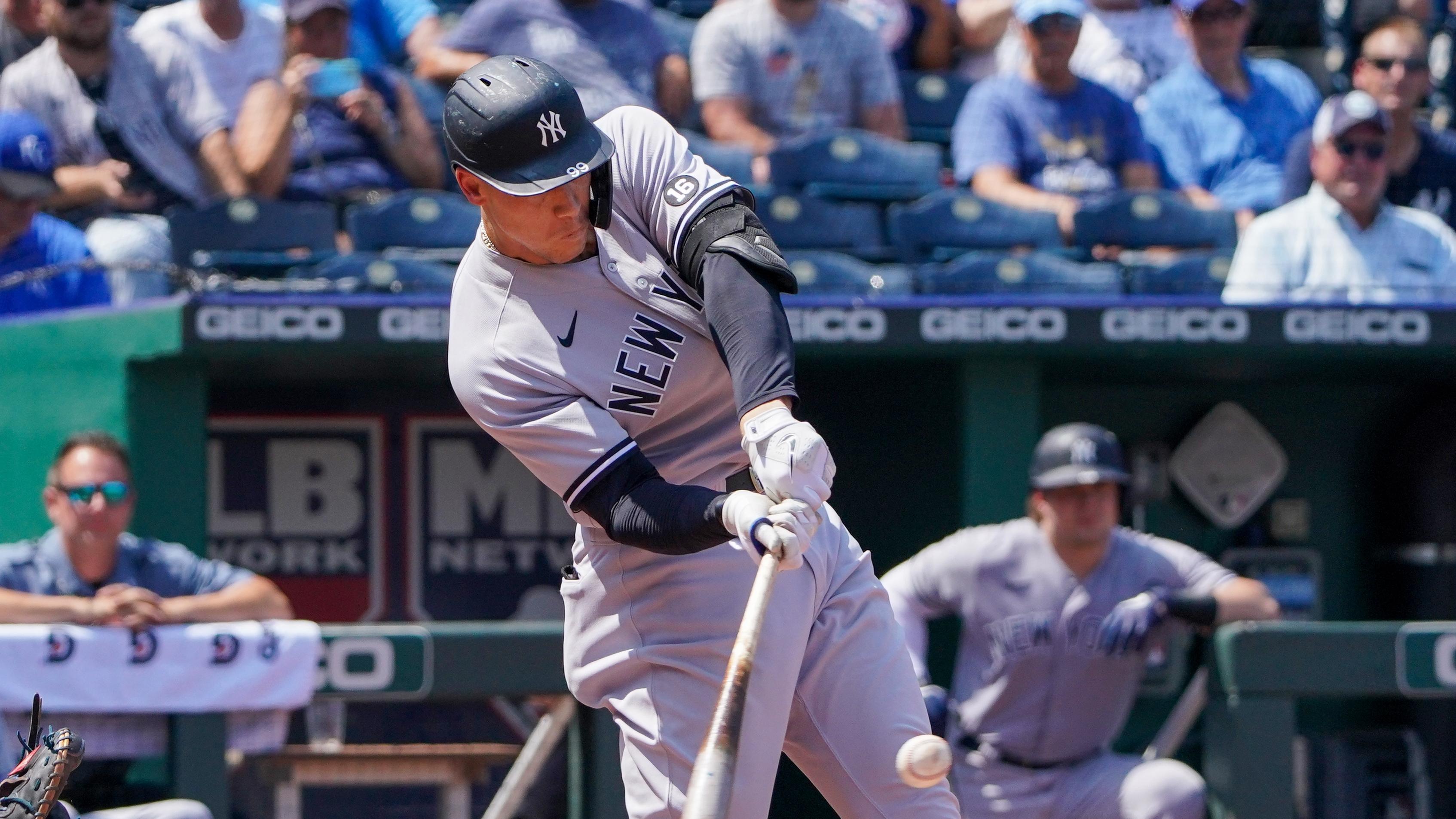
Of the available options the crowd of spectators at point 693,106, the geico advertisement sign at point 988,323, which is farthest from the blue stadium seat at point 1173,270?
the geico advertisement sign at point 988,323

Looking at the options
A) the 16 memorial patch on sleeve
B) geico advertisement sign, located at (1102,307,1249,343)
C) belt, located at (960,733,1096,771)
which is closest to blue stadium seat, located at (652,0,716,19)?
geico advertisement sign, located at (1102,307,1249,343)

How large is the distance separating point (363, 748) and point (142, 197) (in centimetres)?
196

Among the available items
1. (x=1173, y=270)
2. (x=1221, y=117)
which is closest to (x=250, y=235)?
(x=1173, y=270)

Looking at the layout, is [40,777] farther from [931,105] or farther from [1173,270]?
[931,105]

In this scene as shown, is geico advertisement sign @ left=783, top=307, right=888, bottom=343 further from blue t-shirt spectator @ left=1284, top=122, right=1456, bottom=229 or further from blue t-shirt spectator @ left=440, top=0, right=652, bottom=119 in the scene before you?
blue t-shirt spectator @ left=1284, top=122, right=1456, bottom=229

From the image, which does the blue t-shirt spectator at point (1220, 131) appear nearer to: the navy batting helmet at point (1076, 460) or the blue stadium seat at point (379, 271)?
the navy batting helmet at point (1076, 460)

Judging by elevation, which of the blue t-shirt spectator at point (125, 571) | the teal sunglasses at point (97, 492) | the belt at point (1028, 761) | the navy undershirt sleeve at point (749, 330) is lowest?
the belt at point (1028, 761)

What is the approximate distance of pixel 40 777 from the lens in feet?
7.43

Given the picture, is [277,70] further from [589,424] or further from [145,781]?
[589,424]

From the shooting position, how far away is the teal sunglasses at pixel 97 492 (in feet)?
13.8

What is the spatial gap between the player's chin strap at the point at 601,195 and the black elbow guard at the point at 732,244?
0.11 metres

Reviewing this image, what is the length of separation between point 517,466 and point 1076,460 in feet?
4.89

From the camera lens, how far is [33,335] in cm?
487

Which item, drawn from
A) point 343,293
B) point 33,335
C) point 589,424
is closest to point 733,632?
point 589,424
